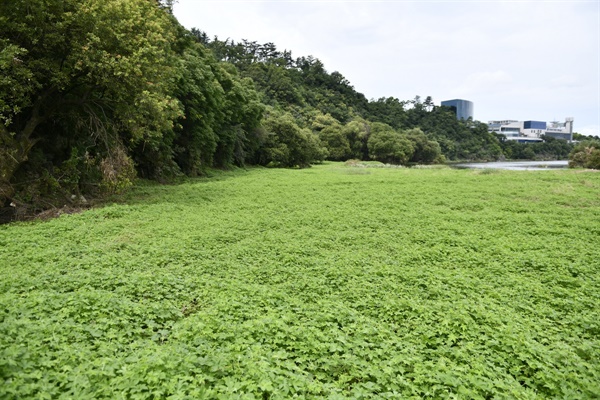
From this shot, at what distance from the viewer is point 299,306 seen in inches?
265

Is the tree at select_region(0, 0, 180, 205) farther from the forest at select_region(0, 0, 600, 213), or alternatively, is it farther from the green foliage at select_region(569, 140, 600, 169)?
the green foliage at select_region(569, 140, 600, 169)

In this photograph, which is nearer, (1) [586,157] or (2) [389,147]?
(1) [586,157]

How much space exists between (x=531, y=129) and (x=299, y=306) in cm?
19391

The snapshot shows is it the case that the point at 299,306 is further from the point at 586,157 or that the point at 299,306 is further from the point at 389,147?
the point at 389,147

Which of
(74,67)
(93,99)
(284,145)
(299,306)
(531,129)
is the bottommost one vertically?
(299,306)

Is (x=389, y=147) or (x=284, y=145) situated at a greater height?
(x=389, y=147)

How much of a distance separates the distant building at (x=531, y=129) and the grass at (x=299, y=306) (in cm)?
16749

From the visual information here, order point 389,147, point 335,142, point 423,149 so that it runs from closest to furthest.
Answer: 1. point 389,147
2. point 335,142
3. point 423,149

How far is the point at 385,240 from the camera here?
11258 mm

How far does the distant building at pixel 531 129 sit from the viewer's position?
520 feet

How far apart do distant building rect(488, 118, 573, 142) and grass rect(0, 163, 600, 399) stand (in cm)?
16749

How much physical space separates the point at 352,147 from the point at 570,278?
65.1 meters

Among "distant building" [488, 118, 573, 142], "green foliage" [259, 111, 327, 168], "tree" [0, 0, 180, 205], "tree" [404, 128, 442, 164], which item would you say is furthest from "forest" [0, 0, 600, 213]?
"distant building" [488, 118, 573, 142]

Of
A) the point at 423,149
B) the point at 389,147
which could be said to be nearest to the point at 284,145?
the point at 389,147
